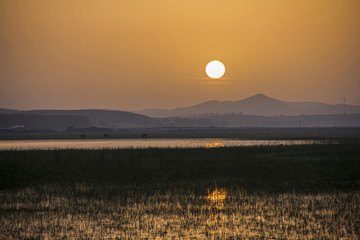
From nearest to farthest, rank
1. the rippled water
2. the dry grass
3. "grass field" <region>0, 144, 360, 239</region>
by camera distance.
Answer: the dry grass
"grass field" <region>0, 144, 360, 239</region>
the rippled water

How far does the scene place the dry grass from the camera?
20.1 metres

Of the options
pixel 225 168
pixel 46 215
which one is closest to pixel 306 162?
pixel 225 168

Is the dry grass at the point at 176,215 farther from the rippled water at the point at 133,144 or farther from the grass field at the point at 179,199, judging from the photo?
the rippled water at the point at 133,144

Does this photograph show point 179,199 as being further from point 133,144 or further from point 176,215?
point 133,144

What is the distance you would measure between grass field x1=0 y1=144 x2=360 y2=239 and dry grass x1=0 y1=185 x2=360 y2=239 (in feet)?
0.15

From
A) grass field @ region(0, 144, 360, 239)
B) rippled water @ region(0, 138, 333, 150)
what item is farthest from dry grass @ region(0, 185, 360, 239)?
rippled water @ region(0, 138, 333, 150)

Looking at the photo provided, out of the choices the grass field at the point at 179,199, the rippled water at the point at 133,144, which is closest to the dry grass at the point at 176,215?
the grass field at the point at 179,199

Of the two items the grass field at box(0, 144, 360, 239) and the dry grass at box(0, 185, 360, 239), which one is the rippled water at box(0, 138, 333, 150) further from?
the dry grass at box(0, 185, 360, 239)

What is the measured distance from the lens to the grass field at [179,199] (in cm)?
2067

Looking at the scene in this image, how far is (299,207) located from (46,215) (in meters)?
13.5

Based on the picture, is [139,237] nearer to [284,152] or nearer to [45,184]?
[45,184]

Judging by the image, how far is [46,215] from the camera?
79.1ft

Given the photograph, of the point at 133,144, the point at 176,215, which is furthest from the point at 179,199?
the point at 133,144

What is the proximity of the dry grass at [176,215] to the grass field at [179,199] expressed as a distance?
45 mm
